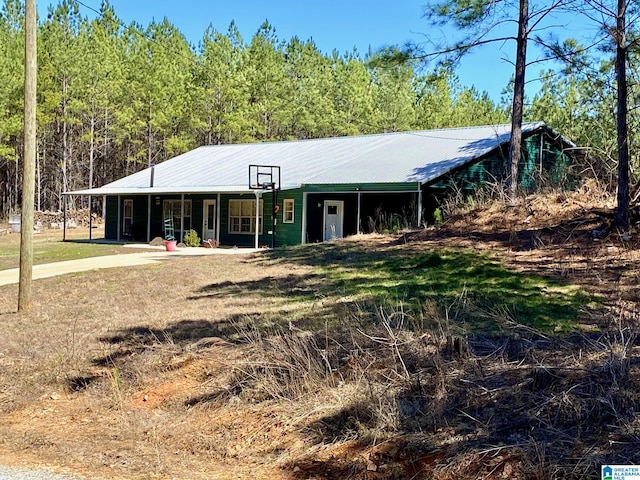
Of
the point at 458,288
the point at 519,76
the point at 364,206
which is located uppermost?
the point at 519,76

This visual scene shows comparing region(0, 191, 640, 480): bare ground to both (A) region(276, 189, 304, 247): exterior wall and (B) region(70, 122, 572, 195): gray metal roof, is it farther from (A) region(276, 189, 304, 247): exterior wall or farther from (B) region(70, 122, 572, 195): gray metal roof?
(A) region(276, 189, 304, 247): exterior wall

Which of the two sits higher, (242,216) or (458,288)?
(242,216)

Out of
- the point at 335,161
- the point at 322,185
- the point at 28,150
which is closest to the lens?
the point at 28,150

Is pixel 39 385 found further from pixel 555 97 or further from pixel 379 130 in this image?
pixel 379 130

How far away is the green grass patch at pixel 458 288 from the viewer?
7363 mm

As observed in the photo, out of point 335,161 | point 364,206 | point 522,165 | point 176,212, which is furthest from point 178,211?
point 522,165

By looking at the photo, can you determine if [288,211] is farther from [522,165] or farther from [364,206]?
[522,165]

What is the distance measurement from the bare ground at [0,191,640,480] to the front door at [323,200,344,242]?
51.5 ft

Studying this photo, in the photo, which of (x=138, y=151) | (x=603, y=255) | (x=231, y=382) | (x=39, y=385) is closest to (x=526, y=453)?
(x=231, y=382)

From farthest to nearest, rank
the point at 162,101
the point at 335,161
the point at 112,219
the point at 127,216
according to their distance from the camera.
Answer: the point at 162,101, the point at 112,219, the point at 127,216, the point at 335,161

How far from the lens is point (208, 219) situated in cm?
2955

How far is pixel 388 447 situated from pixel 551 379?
4.51 ft

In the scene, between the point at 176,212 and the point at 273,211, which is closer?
the point at 273,211

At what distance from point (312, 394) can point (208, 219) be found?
2398 cm
